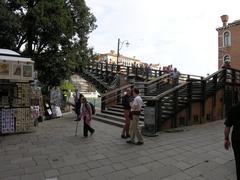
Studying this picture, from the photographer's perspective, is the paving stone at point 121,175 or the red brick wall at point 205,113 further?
the red brick wall at point 205,113

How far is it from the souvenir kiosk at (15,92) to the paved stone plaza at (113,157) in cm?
68

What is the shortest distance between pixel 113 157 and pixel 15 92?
5.40 m

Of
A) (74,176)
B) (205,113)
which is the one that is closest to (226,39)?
(205,113)

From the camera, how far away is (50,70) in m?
15.6

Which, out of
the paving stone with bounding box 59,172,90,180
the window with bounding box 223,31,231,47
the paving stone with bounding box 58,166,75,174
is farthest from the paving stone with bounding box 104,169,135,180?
the window with bounding box 223,31,231,47

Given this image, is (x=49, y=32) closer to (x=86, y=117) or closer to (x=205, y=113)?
(x=86, y=117)

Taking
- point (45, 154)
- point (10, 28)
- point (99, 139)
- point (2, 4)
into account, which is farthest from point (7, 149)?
point (2, 4)

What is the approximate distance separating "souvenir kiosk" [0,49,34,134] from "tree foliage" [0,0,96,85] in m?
5.55

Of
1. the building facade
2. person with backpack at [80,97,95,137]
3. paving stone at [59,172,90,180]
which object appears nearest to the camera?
paving stone at [59,172,90,180]

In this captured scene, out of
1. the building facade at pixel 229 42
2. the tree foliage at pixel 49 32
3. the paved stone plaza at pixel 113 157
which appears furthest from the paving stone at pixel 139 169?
the building facade at pixel 229 42

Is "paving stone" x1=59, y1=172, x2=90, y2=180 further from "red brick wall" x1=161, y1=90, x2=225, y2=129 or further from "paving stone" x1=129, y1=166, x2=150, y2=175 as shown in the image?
"red brick wall" x1=161, y1=90, x2=225, y2=129

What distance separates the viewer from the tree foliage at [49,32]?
14.0m

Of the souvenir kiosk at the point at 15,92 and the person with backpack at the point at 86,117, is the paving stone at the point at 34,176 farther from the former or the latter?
the souvenir kiosk at the point at 15,92

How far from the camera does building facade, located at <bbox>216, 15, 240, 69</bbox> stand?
3469 centimetres
